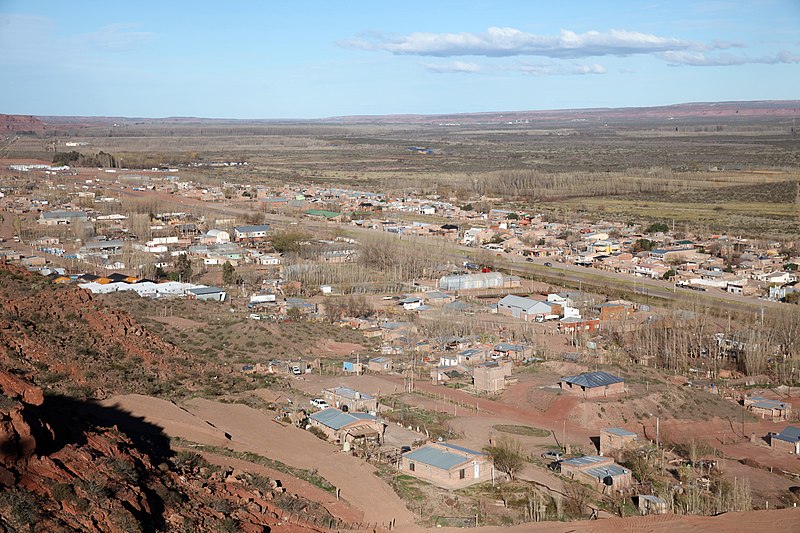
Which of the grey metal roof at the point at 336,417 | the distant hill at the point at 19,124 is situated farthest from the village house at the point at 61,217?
the distant hill at the point at 19,124

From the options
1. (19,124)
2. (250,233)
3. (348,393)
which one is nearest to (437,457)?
(348,393)

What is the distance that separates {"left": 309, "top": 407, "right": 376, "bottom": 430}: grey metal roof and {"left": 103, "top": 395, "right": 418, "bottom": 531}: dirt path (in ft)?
2.07

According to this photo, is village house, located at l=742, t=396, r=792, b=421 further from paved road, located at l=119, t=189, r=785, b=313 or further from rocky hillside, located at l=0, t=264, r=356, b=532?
rocky hillside, located at l=0, t=264, r=356, b=532

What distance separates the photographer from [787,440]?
20.2 meters

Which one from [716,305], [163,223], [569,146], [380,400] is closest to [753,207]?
[716,305]

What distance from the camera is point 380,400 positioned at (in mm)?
21906

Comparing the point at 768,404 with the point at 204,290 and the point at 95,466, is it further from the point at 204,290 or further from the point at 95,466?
the point at 204,290

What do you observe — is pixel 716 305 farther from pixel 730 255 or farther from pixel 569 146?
pixel 569 146

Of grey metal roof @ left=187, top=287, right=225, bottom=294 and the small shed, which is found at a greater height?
grey metal roof @ left=187, top=287, right=225, bottom=294

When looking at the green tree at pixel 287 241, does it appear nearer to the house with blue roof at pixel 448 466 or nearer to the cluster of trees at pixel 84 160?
the house with blue roof at pixel 448 466

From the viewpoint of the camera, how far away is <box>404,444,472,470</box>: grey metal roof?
16734mm

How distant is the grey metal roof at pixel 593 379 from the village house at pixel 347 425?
600 centimetres

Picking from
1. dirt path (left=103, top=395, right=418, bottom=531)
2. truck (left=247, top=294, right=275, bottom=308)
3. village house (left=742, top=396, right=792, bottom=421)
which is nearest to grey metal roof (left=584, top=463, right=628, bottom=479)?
dirt path (left=103, top=395, right=418, bottom=531)

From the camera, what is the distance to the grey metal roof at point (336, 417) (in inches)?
742
